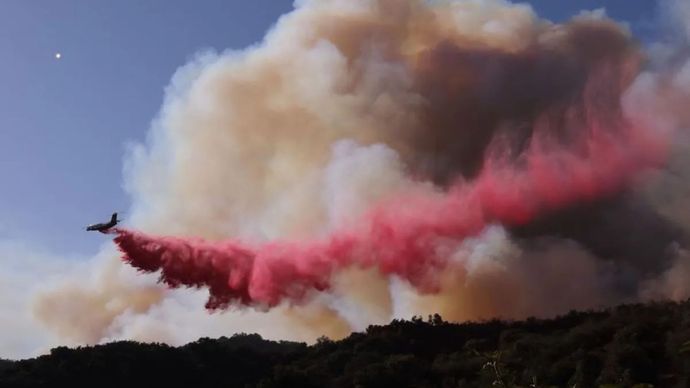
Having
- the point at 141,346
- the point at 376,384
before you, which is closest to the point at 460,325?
the point at 376,384

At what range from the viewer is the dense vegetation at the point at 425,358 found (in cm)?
7462

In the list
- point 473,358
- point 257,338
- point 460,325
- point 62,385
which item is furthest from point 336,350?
point 257,338

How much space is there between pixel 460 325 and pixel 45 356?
5511 cm

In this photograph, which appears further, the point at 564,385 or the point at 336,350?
the point at 336,350

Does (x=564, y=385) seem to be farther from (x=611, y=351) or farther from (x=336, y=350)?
(x=336, y=350)

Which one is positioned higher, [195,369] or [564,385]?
[195,369]

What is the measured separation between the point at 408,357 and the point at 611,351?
2364cm

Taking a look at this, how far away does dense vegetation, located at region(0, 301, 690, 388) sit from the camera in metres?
74.6

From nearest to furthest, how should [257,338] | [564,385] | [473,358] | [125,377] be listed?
1. [564,385]
2. [473,358]
3. [125,377]
4. [257,338]

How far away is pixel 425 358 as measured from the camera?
96625mm

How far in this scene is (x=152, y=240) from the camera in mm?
77562

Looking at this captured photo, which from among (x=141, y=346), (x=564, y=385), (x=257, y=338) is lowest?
(x=564, y=385)

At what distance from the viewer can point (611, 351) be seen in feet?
249

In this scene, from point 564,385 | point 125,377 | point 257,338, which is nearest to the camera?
point 564,385
